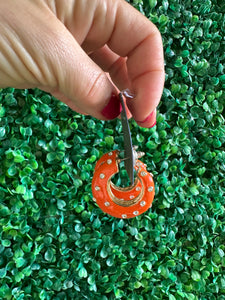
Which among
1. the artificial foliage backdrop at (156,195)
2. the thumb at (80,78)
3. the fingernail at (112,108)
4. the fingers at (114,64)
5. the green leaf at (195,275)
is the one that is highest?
the thumb at (80,78)

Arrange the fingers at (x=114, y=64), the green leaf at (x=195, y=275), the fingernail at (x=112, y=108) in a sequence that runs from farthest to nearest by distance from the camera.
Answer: the green leaf at (x=195, y=275) < the fingers at (x=114, y=64) < the fingernail at (x=112, y=108)

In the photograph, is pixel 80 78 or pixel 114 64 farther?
pixel 114 64

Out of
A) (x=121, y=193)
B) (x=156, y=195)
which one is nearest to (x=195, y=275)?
(x=156, y=195)

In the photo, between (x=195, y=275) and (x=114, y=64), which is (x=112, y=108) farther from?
(x=195, y=275)

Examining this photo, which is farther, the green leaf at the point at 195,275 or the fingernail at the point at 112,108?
the green leaf at the point at 195,275

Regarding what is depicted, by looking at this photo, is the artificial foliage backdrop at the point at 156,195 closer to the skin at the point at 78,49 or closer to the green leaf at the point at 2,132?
the green leaf at the point at 2,132

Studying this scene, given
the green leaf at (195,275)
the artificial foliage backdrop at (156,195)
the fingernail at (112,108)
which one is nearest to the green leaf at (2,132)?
the artificial foliage backdrop at (156,195)
